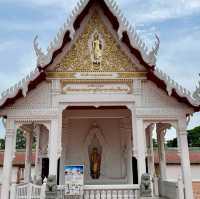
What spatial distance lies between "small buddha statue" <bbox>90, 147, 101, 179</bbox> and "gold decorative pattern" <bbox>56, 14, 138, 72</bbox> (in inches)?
126

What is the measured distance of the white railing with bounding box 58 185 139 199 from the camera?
22.2 feet

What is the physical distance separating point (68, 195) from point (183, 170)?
→ 9.95 ft

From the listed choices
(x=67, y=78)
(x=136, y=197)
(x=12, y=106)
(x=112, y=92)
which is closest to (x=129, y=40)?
(x=112, y=92)

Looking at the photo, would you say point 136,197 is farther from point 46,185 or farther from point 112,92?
point 112,92

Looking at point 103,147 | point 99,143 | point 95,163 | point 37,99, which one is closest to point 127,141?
point 103,147

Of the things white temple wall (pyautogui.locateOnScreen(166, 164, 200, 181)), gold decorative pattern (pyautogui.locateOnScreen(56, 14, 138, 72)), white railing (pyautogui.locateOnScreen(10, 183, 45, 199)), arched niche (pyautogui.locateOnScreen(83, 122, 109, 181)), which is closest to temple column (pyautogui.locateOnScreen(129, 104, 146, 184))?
gold decorative pattern (pyautogui.locateOnScreen(56, 14, 138, 72))

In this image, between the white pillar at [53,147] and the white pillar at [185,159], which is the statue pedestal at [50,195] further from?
the white pillar at [185,159]

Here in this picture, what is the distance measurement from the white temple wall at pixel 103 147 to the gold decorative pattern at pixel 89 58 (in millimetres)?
2664

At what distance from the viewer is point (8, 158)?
698 centimetres

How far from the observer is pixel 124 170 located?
365 inches

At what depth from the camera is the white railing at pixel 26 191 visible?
21.3 ft

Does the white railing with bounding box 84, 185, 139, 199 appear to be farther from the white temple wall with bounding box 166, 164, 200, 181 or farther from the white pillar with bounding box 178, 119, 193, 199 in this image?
the white temple wall with bounding box 166, 164, 200, 181

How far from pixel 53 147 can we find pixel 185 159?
11.4ft

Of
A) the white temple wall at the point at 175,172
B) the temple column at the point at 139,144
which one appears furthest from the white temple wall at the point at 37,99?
the white temple wall at the point at 175,172
